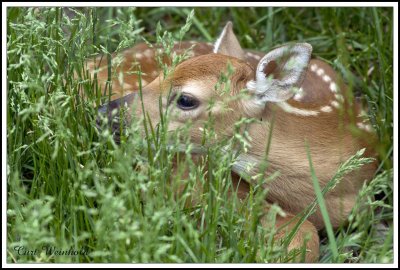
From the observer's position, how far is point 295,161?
11.4ft

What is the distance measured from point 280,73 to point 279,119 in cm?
26

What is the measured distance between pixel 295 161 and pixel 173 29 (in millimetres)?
1732

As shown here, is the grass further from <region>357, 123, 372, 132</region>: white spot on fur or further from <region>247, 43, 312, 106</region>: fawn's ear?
<region>247, 43, 312, 106</region>: fawn's ear

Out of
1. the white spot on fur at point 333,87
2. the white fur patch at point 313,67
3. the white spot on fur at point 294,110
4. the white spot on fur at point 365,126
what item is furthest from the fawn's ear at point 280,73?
the white fur patch at point 313,67

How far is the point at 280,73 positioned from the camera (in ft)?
10.9

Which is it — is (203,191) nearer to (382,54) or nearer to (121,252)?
(121,252)

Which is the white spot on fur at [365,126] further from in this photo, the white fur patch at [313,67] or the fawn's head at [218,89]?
the fawn's head at [218,89]

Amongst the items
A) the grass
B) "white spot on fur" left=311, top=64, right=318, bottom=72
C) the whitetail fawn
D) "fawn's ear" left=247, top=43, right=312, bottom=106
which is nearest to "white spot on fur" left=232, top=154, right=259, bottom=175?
the whitetail fawn

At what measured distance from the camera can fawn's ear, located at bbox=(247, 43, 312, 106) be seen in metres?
3.22

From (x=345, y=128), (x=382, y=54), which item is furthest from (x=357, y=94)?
(x=345, y=128)

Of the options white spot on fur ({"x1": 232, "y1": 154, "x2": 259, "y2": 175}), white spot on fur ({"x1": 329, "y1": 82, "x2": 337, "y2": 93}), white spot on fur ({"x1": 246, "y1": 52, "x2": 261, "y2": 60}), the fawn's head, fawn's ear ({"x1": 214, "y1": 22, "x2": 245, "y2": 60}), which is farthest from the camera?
white spot on fur ({"x1": 246, "y1": 52, "x2": 261, "y2": 60})

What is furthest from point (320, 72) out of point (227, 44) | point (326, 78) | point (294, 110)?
point (294, 110)

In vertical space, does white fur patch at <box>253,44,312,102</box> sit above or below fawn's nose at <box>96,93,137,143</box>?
above

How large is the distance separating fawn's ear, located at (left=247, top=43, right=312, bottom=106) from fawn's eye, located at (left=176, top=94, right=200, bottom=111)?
222 mm
